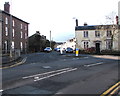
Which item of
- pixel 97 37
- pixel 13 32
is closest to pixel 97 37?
pixel 97 37

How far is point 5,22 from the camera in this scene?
35.8m

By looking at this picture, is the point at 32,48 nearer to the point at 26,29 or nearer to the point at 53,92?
the point at 26,29

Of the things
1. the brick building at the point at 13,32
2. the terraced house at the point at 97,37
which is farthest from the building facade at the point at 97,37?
the brick building at the point at 13,32

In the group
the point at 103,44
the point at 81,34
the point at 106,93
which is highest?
the point at 81,34

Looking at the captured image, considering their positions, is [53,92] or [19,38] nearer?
[53,92]

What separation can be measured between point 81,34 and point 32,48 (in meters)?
15.8

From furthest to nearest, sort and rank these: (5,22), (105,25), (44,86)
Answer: (105,25) < (5,22) < (44,86)

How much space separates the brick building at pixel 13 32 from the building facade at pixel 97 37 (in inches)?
610

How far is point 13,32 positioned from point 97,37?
2230 cm

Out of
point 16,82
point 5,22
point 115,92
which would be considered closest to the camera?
point 115,92

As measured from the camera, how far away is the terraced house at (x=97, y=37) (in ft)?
140

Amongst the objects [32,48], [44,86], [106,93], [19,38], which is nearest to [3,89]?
[44,86]

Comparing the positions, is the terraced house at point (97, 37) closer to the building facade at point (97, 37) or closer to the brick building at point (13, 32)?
the building facade at point (97, 37)

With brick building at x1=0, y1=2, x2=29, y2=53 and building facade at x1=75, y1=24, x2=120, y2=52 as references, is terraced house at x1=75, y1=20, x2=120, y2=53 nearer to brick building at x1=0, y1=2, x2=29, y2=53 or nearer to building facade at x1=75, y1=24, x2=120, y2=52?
building facade at x1=75, y1=24, x2=120, y2=52
